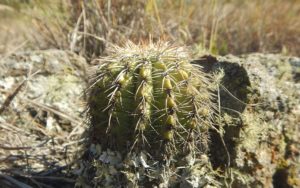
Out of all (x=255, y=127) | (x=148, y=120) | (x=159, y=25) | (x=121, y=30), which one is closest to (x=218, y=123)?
(x=255, y=127)

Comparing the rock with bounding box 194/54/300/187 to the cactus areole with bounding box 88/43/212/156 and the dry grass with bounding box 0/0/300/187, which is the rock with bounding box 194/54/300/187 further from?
the dry grass with bounding box 0/0/300/187

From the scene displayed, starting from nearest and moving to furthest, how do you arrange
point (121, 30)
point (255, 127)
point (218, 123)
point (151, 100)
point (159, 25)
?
point (151, 100), point (218, 123), point (255, 127), point (159, 25), point (121, 30)

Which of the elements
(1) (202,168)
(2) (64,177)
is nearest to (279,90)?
(1) (202,168)

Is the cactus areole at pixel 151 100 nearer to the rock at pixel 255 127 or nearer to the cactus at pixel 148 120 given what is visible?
the cactus at pixel 148 120

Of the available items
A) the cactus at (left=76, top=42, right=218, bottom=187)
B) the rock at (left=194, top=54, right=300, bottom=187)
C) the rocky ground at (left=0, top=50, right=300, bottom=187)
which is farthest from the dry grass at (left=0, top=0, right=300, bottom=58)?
the cactus at (left=76, top=42, right=218, bottom=187)

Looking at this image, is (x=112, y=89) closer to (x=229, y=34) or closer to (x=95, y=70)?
(x=95, y=70)

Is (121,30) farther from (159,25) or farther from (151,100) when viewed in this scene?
(151,100)
